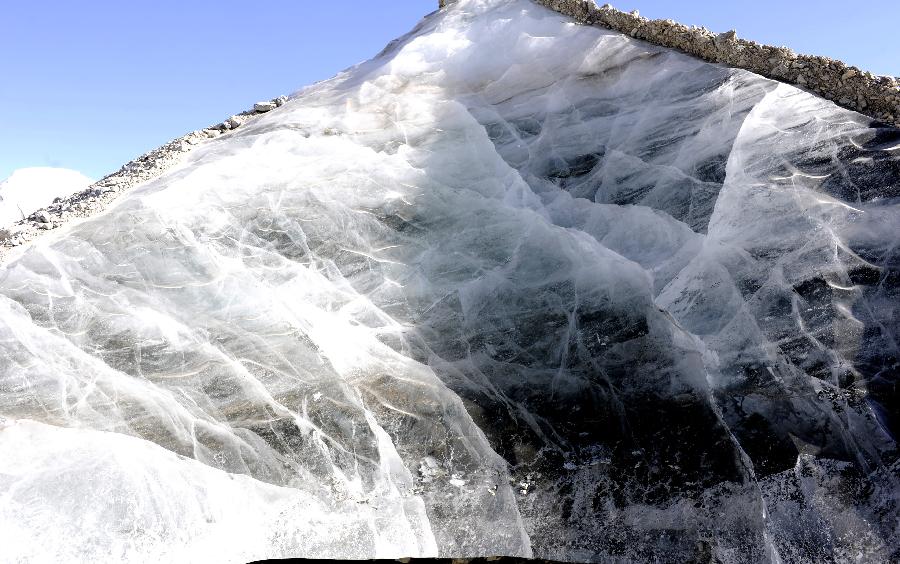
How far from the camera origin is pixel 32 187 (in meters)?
13.7

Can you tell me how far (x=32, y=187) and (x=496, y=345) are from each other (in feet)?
42.1

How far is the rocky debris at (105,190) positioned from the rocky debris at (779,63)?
4812 millimetres

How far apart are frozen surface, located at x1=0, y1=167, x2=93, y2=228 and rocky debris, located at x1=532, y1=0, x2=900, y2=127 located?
10.9 metres

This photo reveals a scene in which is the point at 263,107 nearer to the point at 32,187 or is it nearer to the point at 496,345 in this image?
the point at 496,345

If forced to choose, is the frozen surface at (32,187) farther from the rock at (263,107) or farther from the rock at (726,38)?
the rock at (726,38)

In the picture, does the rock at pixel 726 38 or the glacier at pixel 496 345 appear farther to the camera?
the rock at pixel 726 38

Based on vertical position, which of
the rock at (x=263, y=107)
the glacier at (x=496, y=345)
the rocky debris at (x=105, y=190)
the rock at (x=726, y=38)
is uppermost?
the rock at (x=263, y=107)

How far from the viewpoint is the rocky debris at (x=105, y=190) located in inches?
251

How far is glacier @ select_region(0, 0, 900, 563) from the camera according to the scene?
3840 millimetres

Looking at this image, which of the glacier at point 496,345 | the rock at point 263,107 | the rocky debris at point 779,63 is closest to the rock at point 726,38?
the rocky debris at point 779,63

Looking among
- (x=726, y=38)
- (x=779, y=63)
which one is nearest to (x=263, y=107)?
(x=726, y=38)

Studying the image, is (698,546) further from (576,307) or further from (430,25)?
(430,25)

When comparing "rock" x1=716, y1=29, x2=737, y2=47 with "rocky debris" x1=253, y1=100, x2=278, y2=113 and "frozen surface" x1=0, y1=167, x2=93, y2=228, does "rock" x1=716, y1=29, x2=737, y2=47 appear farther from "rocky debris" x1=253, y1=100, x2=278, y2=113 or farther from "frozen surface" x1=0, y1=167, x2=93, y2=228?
"frozen surface" x1=0, y1=167, x2=93, y2=228

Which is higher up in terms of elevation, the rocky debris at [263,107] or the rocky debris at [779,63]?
the rocky debris at [263,107]
